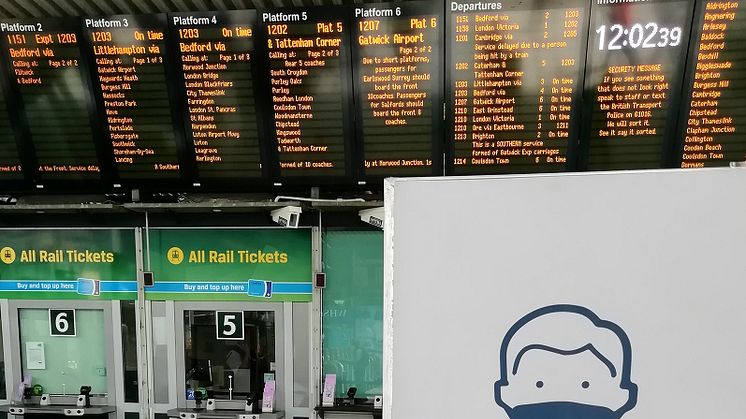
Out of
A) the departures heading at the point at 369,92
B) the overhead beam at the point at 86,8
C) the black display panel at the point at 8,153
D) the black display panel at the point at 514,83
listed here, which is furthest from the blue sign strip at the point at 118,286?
the black display panel at the point at 514,83

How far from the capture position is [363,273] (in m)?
3.96

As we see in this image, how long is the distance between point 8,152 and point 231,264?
1.75 meters

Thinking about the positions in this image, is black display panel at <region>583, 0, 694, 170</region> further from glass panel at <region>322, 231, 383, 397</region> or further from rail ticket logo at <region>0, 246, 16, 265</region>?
rail ticket logo at <region>0, 246, 16, 265</region>

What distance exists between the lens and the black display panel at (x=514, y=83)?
291 centimetres

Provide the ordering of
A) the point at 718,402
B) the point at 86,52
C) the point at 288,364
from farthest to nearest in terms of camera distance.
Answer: the point at 288,364
the point at 86,52
the point at 718,402

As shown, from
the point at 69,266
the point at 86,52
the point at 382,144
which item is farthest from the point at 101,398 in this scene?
the point at 382,144

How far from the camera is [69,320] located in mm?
4125

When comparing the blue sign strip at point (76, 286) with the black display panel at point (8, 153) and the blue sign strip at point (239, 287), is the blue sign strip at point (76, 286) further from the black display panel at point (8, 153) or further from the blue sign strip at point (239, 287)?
the black display panel at point (8, 153)

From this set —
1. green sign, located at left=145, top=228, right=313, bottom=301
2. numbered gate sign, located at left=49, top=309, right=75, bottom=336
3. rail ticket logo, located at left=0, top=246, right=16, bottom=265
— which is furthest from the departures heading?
numbered gate sign, located at left=49, top=309, right=75, bottom=336

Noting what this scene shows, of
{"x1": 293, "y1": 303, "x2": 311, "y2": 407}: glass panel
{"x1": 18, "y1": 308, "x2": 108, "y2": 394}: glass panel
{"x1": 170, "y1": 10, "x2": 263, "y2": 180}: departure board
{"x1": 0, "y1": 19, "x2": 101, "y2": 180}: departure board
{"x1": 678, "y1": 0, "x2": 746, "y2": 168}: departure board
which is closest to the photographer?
{"x1": 678, "y1": 0, "x2": 746, "y2": 168}: departure board

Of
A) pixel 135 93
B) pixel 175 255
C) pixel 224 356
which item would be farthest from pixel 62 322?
pixel 135 93

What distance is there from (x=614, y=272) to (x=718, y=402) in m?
0.35

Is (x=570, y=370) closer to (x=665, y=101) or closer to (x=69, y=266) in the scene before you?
(x=665, y=101)

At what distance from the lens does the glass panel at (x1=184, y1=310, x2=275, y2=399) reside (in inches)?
156
